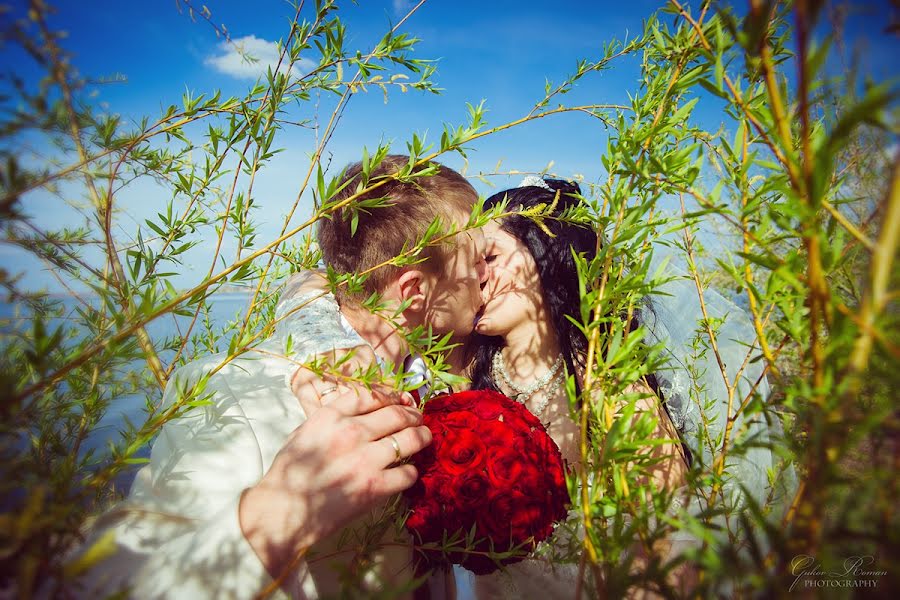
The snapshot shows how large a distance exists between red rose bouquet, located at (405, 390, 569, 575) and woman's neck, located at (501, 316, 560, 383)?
4.50 feet

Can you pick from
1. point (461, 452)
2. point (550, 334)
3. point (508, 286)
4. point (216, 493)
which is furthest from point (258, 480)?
point (550, 334)

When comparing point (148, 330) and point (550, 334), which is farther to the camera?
point (550, 334)

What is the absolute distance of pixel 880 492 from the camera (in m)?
0.36

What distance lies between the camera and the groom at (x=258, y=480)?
2.72 ft

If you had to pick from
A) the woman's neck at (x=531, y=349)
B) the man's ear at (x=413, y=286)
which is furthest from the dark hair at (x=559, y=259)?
the man's ear at (x=413, y=286)

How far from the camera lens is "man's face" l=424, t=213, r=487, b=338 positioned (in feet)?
6.14

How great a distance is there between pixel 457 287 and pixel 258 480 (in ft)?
3.83

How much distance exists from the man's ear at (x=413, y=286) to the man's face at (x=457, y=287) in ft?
0.19

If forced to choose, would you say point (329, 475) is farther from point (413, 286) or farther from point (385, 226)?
A: point (385, 226)

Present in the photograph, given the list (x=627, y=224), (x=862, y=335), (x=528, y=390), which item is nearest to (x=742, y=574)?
(x=862, y=335)

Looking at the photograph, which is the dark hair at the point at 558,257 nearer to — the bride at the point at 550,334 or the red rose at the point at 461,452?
the bride at the point at 550,334

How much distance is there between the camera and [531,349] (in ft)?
9.62

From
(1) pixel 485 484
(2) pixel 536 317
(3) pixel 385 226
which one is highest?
(3) pixel 385 226

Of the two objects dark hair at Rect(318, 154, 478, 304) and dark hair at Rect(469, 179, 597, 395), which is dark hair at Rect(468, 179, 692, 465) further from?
dark hair at Rect(318, 154, 478, 304)
